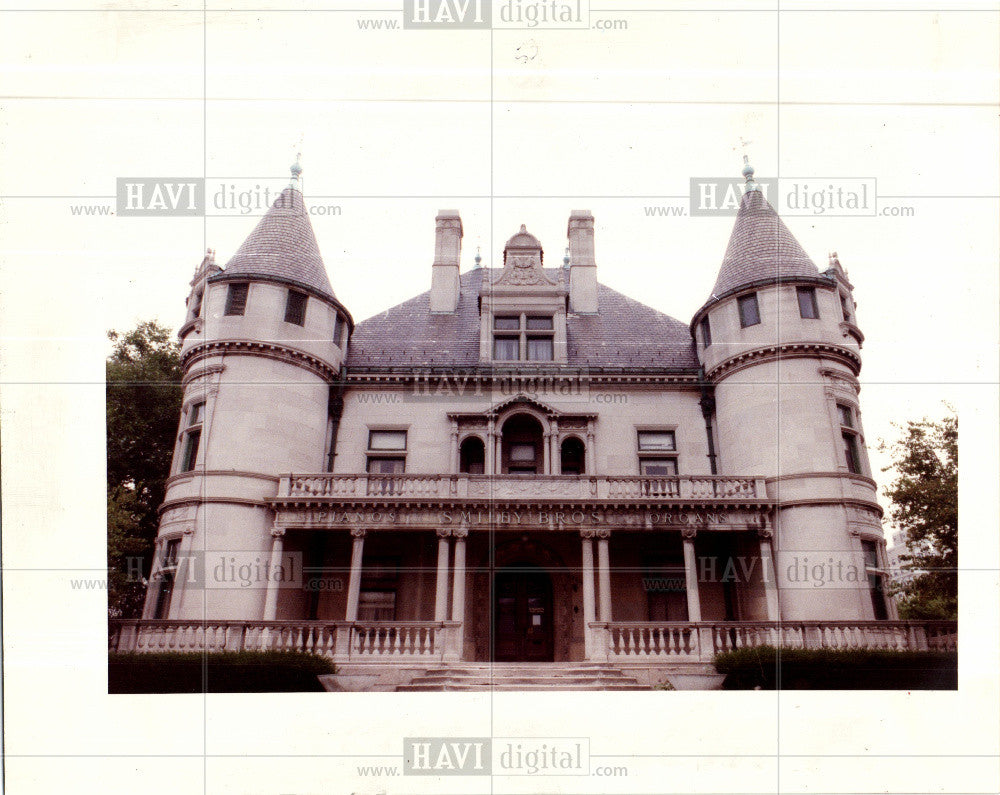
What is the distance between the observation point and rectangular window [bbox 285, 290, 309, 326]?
69.2ft

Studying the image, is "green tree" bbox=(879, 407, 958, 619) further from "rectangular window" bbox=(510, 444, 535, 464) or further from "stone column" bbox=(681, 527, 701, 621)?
"rectangular window" bbox=(510, 444, 535, 464)

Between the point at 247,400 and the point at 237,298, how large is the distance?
3058 mm

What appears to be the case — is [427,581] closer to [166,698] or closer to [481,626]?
[481,626]

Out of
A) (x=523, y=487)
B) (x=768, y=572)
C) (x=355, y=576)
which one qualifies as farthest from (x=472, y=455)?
(x=768, y=572)

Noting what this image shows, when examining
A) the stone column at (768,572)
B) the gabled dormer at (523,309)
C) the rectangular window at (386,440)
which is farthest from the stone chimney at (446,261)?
the stone column at (768,572)

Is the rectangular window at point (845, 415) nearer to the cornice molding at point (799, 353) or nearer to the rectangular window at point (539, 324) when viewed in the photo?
the cornice molding at point (799, 353)

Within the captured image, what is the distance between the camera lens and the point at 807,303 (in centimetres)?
2083

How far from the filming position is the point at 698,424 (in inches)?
864

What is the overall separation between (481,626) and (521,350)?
329 inches

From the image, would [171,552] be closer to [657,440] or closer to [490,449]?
[490,449]

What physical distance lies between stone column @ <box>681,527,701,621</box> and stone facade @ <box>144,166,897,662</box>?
7 cm

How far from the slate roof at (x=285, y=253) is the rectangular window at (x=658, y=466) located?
10.5 m

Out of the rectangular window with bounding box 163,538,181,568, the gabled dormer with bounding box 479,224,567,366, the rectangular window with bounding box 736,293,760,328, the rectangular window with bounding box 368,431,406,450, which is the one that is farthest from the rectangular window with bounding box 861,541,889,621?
the rectangular window with bounding box 163,538,181,568

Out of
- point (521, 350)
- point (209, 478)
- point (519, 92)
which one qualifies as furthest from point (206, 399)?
point (519, 92)
